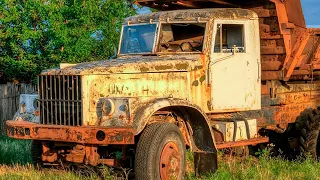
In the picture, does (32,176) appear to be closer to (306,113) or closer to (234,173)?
(234,173)

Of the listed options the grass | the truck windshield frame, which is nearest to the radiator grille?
the grass

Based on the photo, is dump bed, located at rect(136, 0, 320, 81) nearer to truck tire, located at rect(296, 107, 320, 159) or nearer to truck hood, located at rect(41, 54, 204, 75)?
truck tire, located at rect(296, 107, 320, 159)

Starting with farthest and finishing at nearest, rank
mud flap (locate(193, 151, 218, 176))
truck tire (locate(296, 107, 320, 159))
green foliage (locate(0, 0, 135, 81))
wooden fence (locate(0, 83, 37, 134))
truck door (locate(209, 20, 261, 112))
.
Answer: wooden fence (locate(0, 83, 37, 134)) < green foliage (locate(0, 0, 135, 81)) < truck tire (locate(296, 107, 320, 159)) < truck door (locate(209, 20, 261, 112)) < mud flap (locate(193, 151, 218, 176))

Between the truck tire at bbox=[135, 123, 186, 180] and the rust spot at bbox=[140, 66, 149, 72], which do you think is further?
the rust spot at bbox=[140, 66, 149, 72]

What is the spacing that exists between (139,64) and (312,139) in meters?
3.85

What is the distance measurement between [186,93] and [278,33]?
218 centimetres

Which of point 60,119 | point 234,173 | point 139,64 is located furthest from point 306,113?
point 60,119

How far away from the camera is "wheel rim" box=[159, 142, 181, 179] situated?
28.7ft

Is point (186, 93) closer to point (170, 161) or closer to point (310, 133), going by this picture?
point (170, 161)

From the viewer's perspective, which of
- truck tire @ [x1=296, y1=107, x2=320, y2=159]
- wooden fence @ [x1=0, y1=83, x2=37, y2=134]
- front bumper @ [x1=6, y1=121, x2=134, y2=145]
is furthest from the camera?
wooden fence @ [x1=0, y1=83, x2=37, y2=134]

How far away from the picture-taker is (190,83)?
9570 millimetres

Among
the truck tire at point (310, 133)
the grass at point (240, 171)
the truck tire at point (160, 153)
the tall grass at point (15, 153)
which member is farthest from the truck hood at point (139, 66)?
the tall grass at point (15, 153)

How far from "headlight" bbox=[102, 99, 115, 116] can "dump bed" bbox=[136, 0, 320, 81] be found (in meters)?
3.16

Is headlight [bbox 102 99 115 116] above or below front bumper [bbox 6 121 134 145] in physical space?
above
